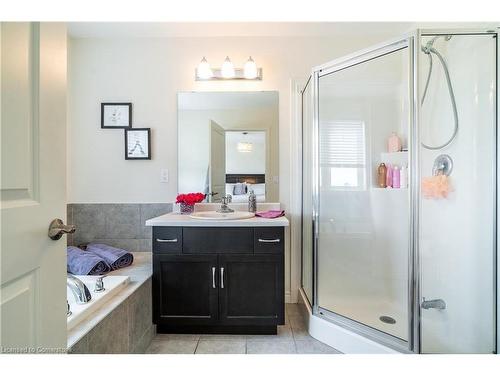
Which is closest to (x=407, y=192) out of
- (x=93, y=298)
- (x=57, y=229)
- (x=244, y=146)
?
(x=244, y=146)

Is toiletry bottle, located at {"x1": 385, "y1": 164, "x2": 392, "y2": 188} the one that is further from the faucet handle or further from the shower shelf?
the faucet handle

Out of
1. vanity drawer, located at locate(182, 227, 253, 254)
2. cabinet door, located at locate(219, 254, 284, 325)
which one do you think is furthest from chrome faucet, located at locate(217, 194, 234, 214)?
cabinet door, located at locate(219, 254, 284, 325)

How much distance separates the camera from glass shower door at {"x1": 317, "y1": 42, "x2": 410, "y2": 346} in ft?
6.50

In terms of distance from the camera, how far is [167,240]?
6.19 feet

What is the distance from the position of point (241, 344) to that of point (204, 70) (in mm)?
2194

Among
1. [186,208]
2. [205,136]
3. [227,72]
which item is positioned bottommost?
[186,208]

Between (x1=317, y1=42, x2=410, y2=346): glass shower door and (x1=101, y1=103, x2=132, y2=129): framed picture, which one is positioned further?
(x1=101, y1=103, x2=132, y2=129): framed picture

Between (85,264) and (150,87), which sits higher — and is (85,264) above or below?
below

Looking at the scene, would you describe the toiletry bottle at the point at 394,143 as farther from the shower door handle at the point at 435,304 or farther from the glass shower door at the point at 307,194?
the shower door handle at the point at 435,304

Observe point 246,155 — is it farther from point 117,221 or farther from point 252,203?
point 117,221

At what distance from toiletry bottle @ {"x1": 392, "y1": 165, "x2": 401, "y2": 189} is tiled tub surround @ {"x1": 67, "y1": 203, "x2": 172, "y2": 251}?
6.30ft

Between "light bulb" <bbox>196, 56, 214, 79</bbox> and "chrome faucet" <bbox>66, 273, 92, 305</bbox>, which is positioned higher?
"light bulb" <bbox>196, 56, 214, 79</bbox>

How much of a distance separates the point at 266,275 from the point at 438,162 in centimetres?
140
